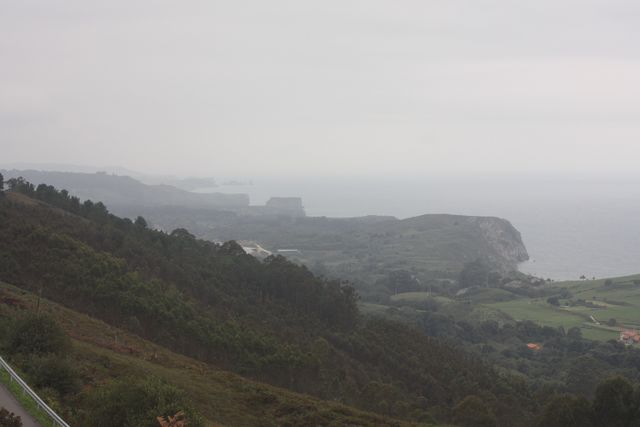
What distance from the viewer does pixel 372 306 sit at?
83.1m

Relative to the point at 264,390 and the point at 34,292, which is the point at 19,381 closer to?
the point at 264,390

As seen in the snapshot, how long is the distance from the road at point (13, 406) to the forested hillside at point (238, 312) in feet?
56.1

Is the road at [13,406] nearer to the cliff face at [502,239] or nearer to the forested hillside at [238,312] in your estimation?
the forested hillside at [238,312]

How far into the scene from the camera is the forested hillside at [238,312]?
28844 millimetres

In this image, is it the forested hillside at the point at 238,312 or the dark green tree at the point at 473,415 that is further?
the forested hillside at the point at 238,312

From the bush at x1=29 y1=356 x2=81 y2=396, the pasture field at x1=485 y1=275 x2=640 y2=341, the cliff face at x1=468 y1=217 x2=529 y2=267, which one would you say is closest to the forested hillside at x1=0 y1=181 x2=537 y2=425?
the bush at x1=29 y1=356 x2=81 y2=396

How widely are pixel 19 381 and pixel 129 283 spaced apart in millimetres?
21874

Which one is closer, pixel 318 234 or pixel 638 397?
pixel 638 397

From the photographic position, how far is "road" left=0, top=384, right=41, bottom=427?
9875 millimetres

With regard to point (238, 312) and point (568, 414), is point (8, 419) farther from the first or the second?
point (238, 312)

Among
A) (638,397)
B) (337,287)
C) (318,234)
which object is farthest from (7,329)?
(318,234)

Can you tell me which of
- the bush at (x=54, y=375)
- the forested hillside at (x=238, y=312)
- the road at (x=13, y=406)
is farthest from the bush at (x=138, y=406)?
the forested hillside at (x=238, y=312)

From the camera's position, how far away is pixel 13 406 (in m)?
10.3

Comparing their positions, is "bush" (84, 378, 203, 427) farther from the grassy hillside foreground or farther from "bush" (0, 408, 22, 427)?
the grassy hillside foreground
